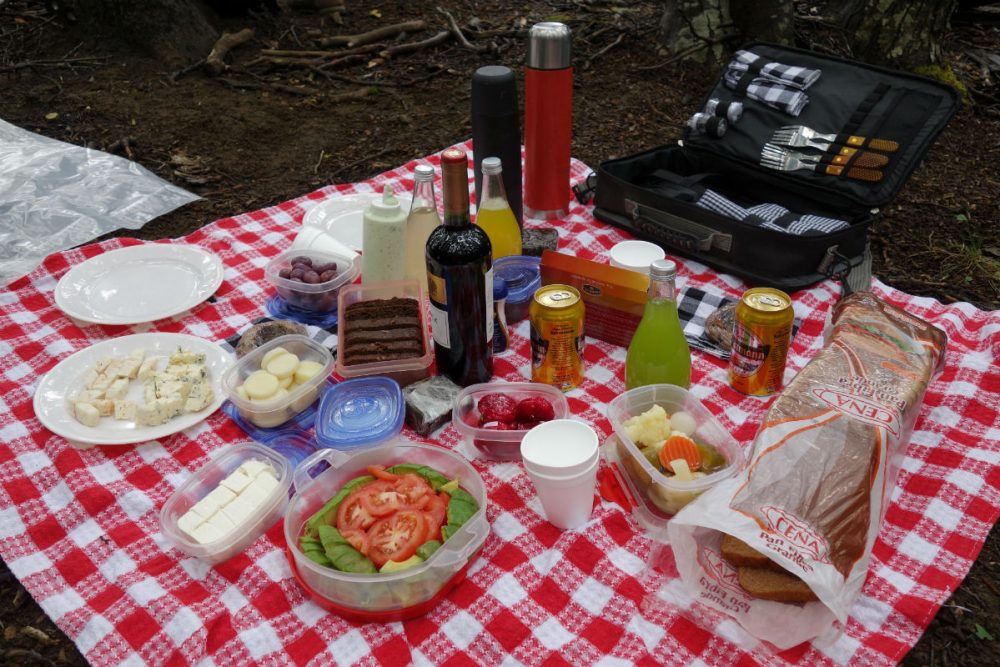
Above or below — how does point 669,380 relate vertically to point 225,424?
above

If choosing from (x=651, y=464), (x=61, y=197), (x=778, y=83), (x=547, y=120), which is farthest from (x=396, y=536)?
(x=61, y=197)

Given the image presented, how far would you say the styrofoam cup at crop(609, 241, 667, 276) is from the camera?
6.57 ft

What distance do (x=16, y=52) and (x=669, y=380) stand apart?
4433 millimetres

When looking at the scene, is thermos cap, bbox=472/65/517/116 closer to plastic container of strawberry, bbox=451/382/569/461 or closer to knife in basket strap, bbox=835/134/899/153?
plastic container of strawberry, bbox=451/382/569/461

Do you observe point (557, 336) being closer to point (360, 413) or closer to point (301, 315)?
point (360, 413)

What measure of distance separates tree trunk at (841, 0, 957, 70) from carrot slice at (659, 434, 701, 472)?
131 inches

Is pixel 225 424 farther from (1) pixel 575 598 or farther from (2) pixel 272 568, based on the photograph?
(1) pixel 575 598

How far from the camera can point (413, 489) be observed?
1.37 meters

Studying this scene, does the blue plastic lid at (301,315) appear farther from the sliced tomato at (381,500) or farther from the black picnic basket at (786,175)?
the black picnic basket at (786,175)

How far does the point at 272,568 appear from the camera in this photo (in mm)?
1410

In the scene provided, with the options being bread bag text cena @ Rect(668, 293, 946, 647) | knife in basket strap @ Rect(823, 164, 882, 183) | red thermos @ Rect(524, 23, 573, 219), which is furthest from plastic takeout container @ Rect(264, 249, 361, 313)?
knife in basket strap @ Rect(823, 164, 882, 183)

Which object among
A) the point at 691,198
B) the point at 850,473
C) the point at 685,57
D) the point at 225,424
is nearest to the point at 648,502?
the point at 850,473

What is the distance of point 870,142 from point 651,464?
1.55 metres

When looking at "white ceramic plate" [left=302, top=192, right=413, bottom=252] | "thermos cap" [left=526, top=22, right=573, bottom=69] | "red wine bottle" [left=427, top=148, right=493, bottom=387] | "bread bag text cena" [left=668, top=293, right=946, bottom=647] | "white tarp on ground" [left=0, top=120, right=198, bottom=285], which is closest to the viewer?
"bread bag text cena" [left=668, top=293, right=946, bottom=647]
